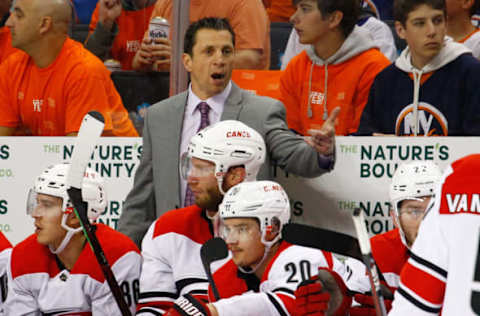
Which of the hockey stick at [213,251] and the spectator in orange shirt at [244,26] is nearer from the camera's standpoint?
the hockey stick at [213,251]

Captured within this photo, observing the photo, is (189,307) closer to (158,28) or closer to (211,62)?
(211,62)

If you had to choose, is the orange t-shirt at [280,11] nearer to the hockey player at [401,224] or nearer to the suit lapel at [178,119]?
the suit lapel at [178,119]

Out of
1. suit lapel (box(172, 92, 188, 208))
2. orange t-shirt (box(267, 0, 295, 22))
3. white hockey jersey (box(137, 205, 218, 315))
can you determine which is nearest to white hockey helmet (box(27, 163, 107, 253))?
white hockey jersey (box(137, 205, 218, 315))

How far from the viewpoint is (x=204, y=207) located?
3.18 m

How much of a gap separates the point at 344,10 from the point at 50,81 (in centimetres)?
139

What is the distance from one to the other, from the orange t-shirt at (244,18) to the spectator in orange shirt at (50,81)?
1.78 feet

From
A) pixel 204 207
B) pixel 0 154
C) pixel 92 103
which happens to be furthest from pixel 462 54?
pixel 0 154

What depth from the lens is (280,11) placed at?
4.00 meters

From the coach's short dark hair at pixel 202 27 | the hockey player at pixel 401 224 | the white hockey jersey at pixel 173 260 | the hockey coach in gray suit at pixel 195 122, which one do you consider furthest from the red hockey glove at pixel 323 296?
the coach's short dark hair at pixel 202 27

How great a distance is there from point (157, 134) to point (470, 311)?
2356 millimetres

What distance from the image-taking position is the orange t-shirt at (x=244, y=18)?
398cm

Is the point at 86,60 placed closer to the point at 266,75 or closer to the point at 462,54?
the point at 266,75

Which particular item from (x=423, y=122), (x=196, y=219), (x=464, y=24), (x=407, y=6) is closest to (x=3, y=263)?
(x=196, y=219)

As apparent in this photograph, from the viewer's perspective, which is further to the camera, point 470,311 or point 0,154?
point 0,154
